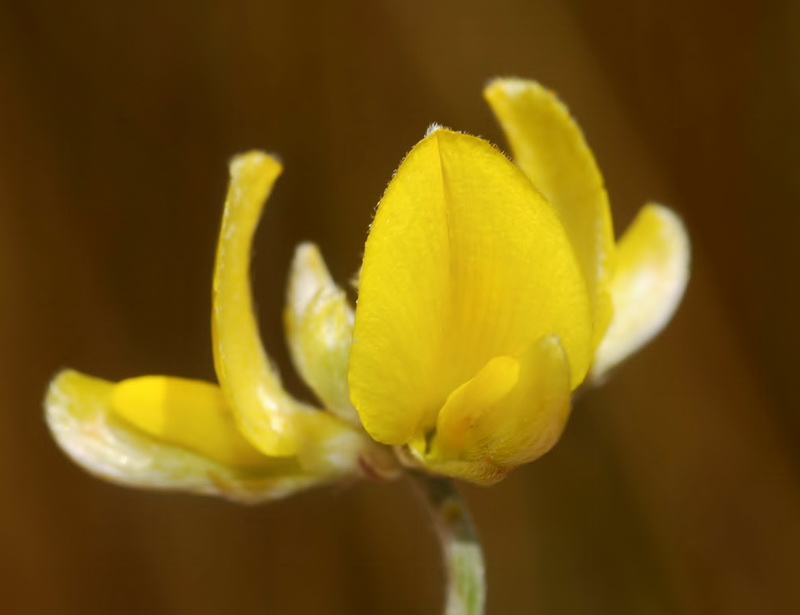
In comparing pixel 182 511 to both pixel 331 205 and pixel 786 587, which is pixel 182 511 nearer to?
pixel 331 205

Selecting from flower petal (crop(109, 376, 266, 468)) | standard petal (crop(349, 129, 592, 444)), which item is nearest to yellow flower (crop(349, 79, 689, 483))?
standard petal (crop(349, 129, 592, 444))

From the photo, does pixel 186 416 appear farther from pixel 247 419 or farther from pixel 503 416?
pixel 503 416

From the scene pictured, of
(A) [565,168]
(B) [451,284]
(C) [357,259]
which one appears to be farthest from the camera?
(C) [357,259]

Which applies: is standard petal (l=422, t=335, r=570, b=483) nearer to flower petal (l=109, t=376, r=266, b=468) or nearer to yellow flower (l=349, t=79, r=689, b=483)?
yellow flower (l=349, t=79, r=689, b=483)

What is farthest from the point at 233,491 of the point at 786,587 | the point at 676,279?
the point at 786,587

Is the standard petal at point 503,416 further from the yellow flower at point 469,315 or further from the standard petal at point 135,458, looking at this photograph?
the standard petal at point 135,458

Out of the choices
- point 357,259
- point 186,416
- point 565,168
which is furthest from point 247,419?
point 357,259
